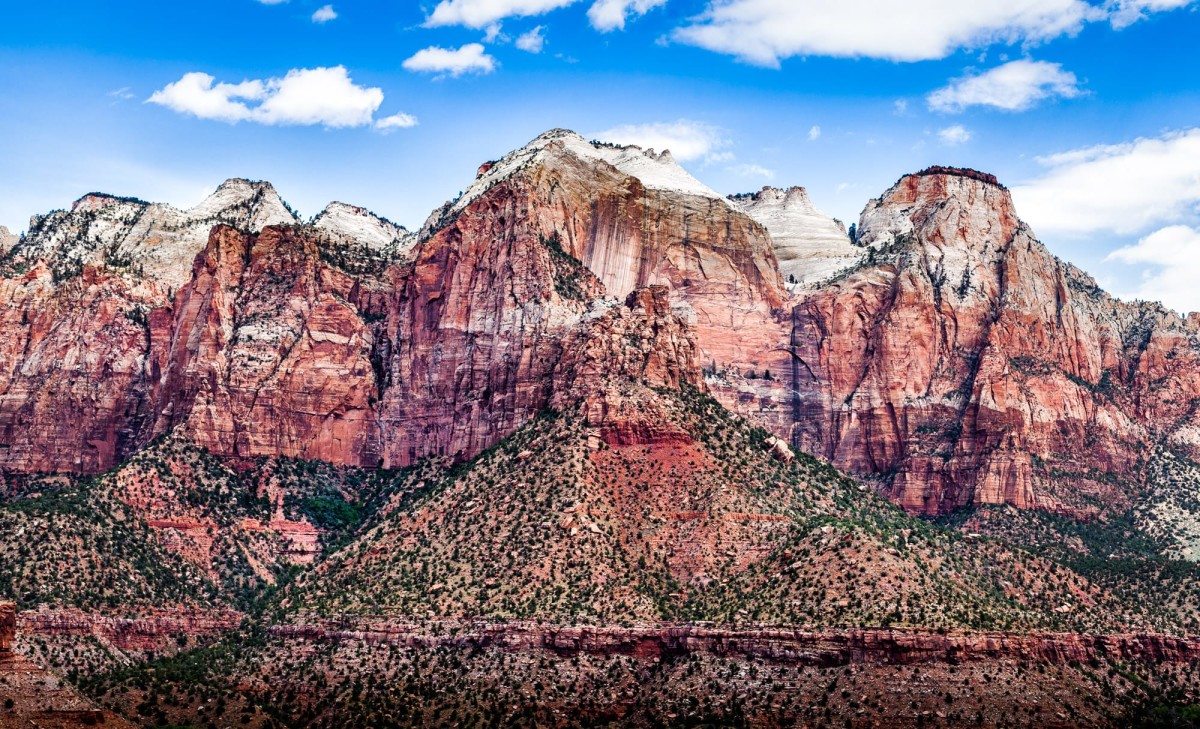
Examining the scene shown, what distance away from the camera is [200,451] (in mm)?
193250

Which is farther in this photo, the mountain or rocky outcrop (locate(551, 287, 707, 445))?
rocky outcrop (locate(551, 287, 707, 445))

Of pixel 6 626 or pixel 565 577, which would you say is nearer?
pixel 6 626

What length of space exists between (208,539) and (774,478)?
55.0m

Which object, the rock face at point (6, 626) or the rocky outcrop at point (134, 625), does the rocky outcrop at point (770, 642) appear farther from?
the rock face at point (6, 626)

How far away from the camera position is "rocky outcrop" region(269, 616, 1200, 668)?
14188cm

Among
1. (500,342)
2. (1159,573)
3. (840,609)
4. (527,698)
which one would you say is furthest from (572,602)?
(1159,573)

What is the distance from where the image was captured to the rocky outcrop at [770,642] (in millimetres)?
141875

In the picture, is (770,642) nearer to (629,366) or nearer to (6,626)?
(629,366)

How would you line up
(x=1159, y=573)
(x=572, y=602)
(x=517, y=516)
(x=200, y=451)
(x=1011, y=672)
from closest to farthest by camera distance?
(x=1011, y=672)
(x=572, y=602)
(x=517, y=516)
(x=1159, y=573)
(x=200, y=451)

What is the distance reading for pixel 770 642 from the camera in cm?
14450

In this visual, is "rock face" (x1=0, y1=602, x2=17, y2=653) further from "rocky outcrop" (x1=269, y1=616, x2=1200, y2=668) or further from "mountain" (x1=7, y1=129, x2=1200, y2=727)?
"rocky outcrop" (x1=269, y1=616, x2=1200, y2=668)

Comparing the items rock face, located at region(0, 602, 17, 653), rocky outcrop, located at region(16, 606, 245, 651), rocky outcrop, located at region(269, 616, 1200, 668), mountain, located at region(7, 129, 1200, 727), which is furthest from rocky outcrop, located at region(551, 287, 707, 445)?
rock face, located at region(0, 602, 17, 653)

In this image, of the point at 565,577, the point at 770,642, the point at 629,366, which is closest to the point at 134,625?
the point at 565,577

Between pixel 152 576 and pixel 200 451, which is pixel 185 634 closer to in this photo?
pixel 152 576
